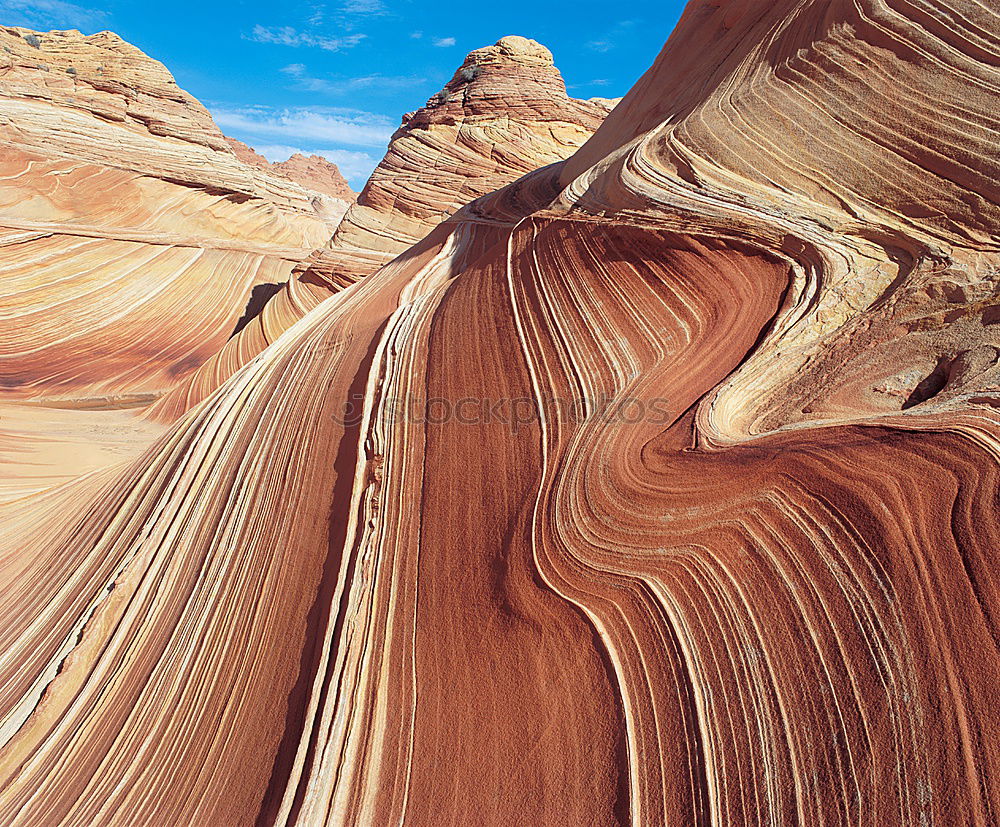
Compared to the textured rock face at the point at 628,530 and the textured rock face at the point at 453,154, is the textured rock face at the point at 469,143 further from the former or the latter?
the textured rock face at the point at 628,530

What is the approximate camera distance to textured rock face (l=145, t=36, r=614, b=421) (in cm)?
1119

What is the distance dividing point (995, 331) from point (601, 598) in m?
1.85

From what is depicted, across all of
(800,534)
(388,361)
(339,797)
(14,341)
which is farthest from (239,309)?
(800,534)

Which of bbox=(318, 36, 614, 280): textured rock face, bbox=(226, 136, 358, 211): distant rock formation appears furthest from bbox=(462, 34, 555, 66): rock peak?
bbox=(226, 136, 358, 211): distant rock formation

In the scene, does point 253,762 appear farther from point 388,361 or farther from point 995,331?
point 995,331

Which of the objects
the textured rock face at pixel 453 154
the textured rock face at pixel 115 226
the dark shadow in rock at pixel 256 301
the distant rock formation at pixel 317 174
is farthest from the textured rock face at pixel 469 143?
the distant rock formation at pixel 317 174

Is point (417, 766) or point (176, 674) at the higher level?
point (176, 674)

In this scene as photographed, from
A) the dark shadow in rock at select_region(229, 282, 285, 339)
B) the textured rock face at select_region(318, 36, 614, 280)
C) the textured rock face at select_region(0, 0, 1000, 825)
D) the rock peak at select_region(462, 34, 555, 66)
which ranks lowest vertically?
the textured rock face at select_region(0, 0, 1000, 825)

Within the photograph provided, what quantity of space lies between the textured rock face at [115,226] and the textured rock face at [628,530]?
26.2ft

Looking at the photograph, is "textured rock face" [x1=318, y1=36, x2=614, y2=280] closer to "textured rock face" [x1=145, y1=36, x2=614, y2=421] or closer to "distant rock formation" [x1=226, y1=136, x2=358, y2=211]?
"textured rock face" [x1=145, y1=36, x2=614, y2=421]

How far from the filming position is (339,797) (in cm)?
234

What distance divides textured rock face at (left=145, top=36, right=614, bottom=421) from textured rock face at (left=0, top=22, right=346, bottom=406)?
3278 mm

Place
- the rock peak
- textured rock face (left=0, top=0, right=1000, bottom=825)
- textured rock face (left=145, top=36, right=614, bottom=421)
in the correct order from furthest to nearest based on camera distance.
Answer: the rock peak
textured rock face (left=145, top=36, right=614, bottom=421)
textured rock face (left=0, top=0, right=1000, bottom=825)

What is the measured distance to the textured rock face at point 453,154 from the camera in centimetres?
1119
